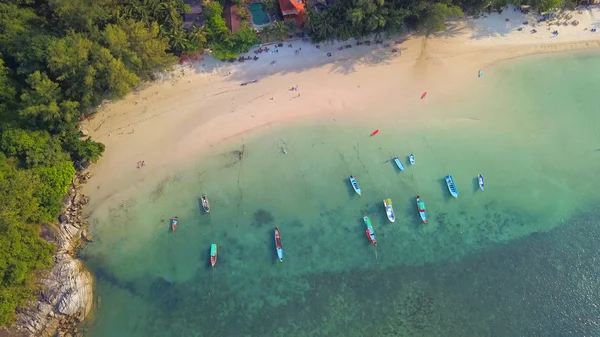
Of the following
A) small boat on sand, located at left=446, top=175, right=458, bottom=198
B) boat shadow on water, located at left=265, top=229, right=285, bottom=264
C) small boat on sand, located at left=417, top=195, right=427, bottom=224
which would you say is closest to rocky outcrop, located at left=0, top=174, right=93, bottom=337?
boat shadow on water, located at left=265, top=229, right=285, bottom=264

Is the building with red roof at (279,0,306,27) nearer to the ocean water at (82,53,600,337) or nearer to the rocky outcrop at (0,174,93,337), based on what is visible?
the ocean water at (82,53,600,337)

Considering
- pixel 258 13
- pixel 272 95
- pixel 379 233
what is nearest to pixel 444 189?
pixel 379 233

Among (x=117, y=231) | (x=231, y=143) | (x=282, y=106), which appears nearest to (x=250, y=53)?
(x=282, y=106)

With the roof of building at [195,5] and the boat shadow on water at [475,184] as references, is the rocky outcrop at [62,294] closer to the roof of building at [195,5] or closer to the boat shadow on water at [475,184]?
the roof of building at [195,5]

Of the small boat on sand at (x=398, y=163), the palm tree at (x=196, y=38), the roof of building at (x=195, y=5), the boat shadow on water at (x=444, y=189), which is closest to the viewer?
the boat shadow on water at (x=444, y=189)

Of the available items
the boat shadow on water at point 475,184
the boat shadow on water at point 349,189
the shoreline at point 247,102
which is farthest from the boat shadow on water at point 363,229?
the shoreline at point 247,102

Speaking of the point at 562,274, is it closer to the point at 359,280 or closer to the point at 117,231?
the point at 359,280
